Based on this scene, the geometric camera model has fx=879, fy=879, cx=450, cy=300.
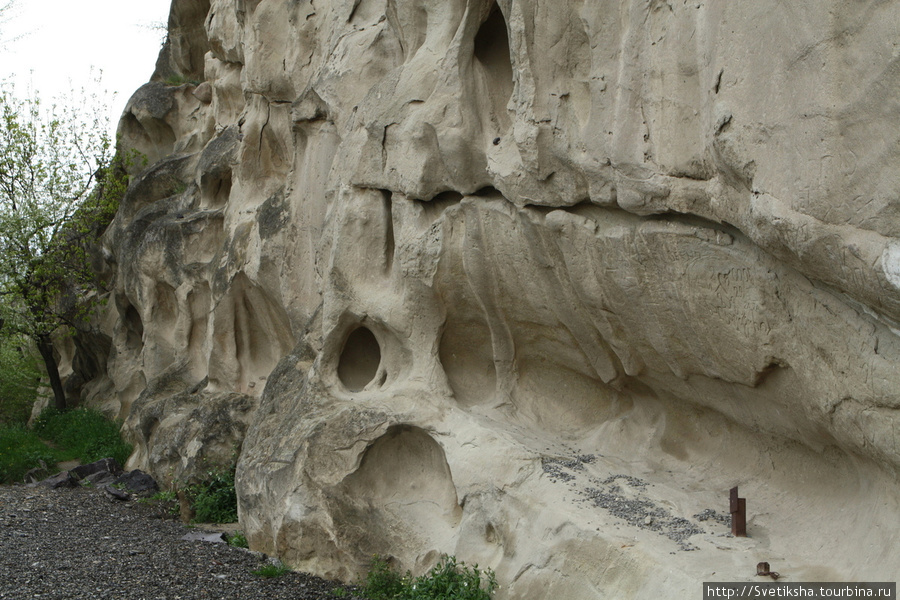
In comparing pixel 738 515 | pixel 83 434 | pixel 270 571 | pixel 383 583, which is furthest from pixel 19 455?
pixel 738 515

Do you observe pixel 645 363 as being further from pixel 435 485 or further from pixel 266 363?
pixel 266 363

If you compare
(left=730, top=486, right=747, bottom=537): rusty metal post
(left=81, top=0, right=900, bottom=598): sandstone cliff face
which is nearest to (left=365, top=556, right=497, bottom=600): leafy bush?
(left=81, top=0, right=900, bottom=598): sandstone cliff face

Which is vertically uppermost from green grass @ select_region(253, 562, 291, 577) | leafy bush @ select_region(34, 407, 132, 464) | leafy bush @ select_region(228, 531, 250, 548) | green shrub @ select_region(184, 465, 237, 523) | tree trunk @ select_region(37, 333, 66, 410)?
tree trunk @ select_region(37, 333, 66, 410)

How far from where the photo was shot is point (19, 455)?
11797mm

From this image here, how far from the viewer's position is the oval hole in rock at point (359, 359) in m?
7.63

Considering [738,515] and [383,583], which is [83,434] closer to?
[383,583]

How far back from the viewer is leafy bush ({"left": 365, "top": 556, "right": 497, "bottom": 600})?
551 centimetres

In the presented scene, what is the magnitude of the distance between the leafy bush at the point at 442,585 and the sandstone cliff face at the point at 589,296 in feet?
0.53

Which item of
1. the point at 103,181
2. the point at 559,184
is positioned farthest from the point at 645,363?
the point at 103,181

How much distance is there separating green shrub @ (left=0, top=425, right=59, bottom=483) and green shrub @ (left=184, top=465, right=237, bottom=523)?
3460mm

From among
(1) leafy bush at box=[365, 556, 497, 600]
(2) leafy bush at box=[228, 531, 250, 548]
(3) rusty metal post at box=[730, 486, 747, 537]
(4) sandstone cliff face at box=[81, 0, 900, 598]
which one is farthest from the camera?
(2) leafy bush at box=[228, 531, 250, 548]

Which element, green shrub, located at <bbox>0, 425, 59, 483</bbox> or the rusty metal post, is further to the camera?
green shrub, located at <bbox>0, 425, 59, 483</bbox>

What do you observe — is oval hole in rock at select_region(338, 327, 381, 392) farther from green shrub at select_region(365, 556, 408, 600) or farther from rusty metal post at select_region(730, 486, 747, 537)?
rusty metal post at select_region(730, 486, 747, 537)

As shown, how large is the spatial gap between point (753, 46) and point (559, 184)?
1626 mm
